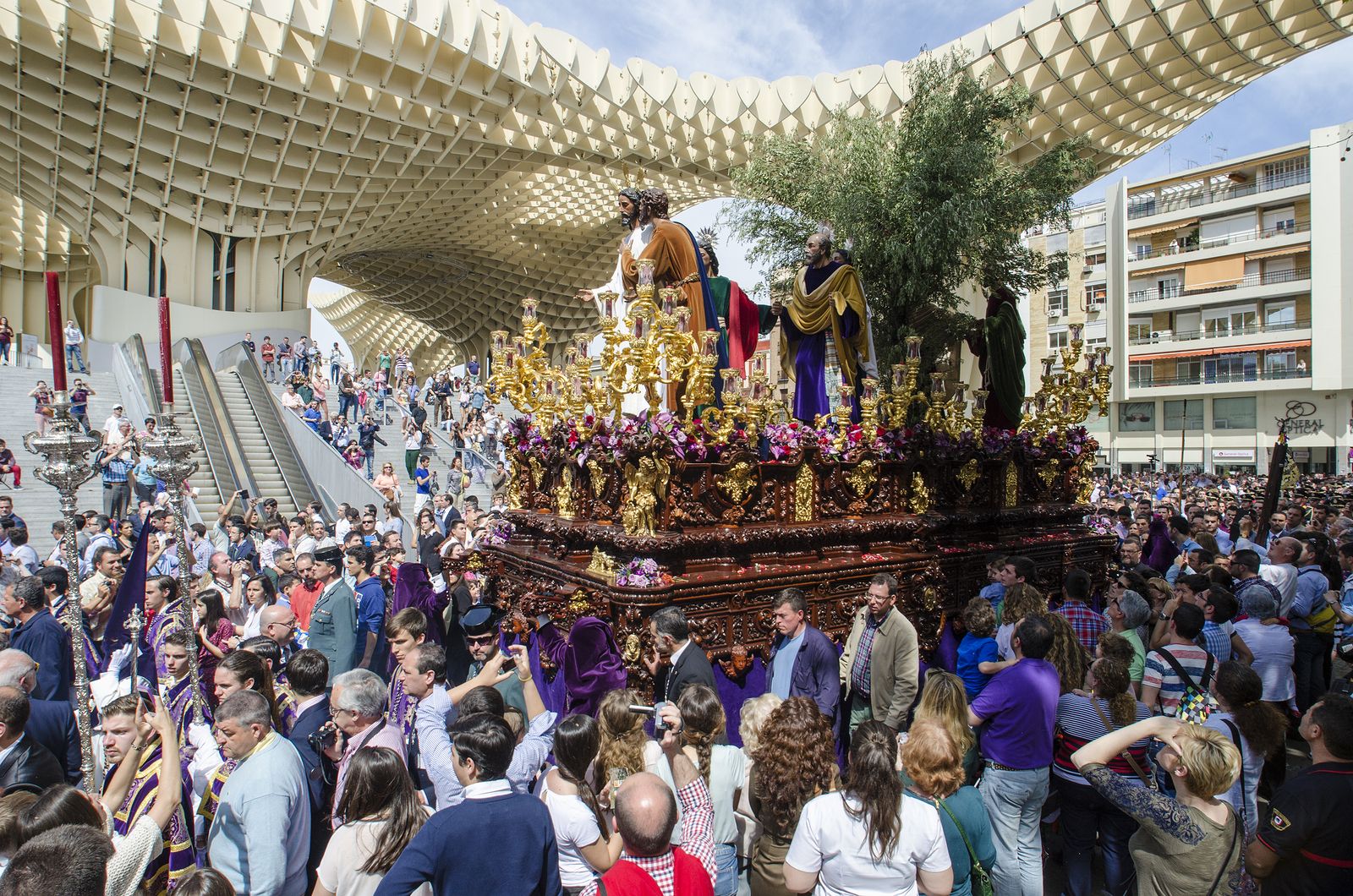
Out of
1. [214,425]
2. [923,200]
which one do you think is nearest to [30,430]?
[214,425]

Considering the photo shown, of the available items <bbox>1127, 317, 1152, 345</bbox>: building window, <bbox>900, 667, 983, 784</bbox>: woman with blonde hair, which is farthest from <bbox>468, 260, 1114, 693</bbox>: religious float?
<bbox>1127, 317, 1152, 345</bbox>: building window

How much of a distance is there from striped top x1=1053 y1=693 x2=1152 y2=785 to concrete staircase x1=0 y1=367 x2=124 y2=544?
13.5 metres

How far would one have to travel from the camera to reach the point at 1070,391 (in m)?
11.0

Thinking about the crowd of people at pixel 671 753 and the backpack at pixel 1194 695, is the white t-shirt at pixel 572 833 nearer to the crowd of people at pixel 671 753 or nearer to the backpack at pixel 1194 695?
the crowd of people at pixel 671 753

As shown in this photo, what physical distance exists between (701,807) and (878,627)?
2534 mm

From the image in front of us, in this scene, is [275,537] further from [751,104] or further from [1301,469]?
[1301,469]

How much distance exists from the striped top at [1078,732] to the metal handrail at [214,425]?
15831 millimetres

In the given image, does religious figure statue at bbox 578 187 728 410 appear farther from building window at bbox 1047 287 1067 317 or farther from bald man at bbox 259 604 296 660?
building window at bbox 1047 287 1067 317

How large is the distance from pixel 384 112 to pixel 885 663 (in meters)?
28.3

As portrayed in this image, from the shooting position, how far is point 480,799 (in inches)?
123

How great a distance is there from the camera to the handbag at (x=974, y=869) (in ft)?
11.5

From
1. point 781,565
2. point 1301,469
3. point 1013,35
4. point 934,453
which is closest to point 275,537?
point 781,565

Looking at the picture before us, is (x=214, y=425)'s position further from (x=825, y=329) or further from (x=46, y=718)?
(x=46, y=718)

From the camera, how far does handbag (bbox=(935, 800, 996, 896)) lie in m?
3.51
